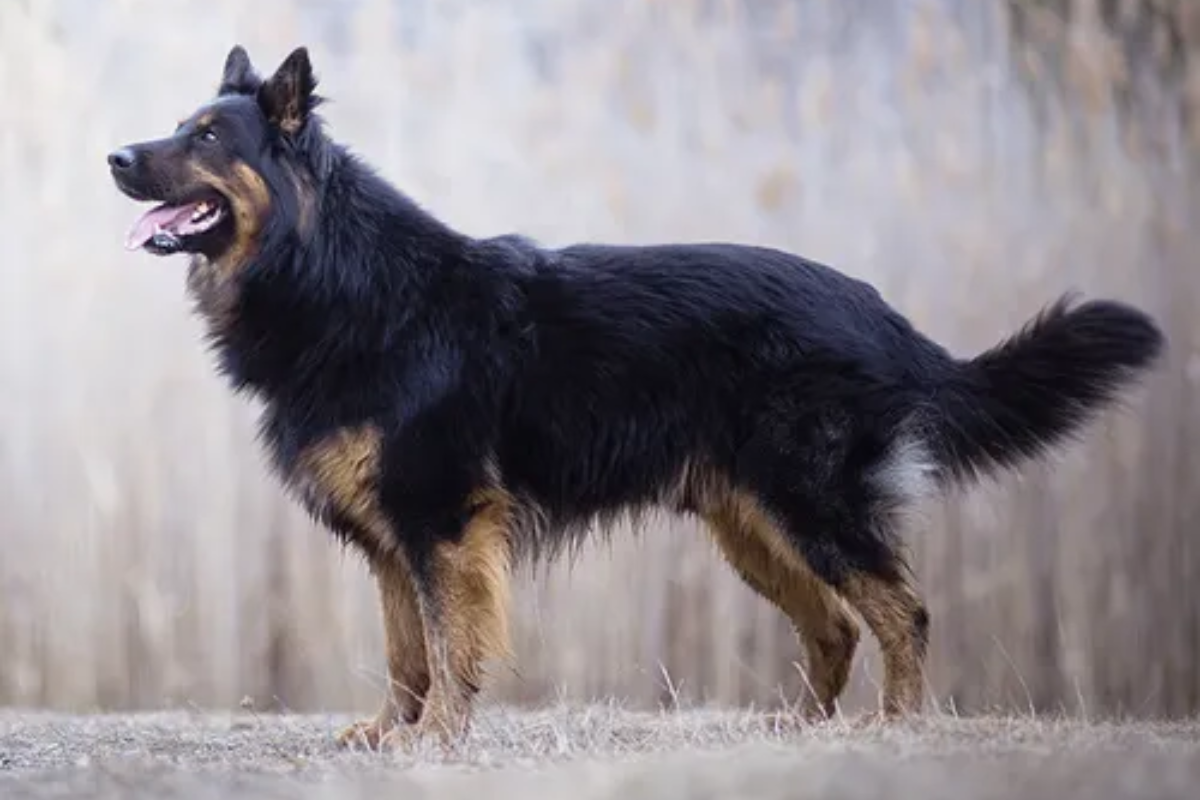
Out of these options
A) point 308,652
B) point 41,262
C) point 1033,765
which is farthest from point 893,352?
point 41,262

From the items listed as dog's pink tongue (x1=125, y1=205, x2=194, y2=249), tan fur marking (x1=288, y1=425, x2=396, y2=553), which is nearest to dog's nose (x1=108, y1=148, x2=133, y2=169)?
dog's pink tongue (x1=125, y1=205, x2=194, y2=249)

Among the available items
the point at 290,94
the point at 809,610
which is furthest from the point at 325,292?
the point at 809,610

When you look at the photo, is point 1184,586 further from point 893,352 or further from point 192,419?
point 192,419

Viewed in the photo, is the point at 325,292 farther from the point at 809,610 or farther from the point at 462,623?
the point at 809,610

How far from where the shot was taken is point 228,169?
12.3ft

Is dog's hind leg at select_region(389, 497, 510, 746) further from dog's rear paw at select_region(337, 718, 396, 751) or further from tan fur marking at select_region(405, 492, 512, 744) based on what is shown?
dog's rear paw at select_region(337, 718, 396, 751)

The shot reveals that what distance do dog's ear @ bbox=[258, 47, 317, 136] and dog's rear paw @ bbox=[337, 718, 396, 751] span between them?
1446 millimetres

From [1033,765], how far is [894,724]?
1004 mm

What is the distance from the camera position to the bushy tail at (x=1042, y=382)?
4.05 m

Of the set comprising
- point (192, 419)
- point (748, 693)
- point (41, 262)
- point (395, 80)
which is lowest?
point (748, 693)

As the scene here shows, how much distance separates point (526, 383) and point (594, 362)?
176 mm

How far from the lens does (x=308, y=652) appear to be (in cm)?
522

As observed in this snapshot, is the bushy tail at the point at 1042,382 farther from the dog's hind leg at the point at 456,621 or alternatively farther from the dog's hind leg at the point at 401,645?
the dog's hind leg at the point at 401,645

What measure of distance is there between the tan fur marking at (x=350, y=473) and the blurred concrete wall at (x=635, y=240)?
1400 mm
